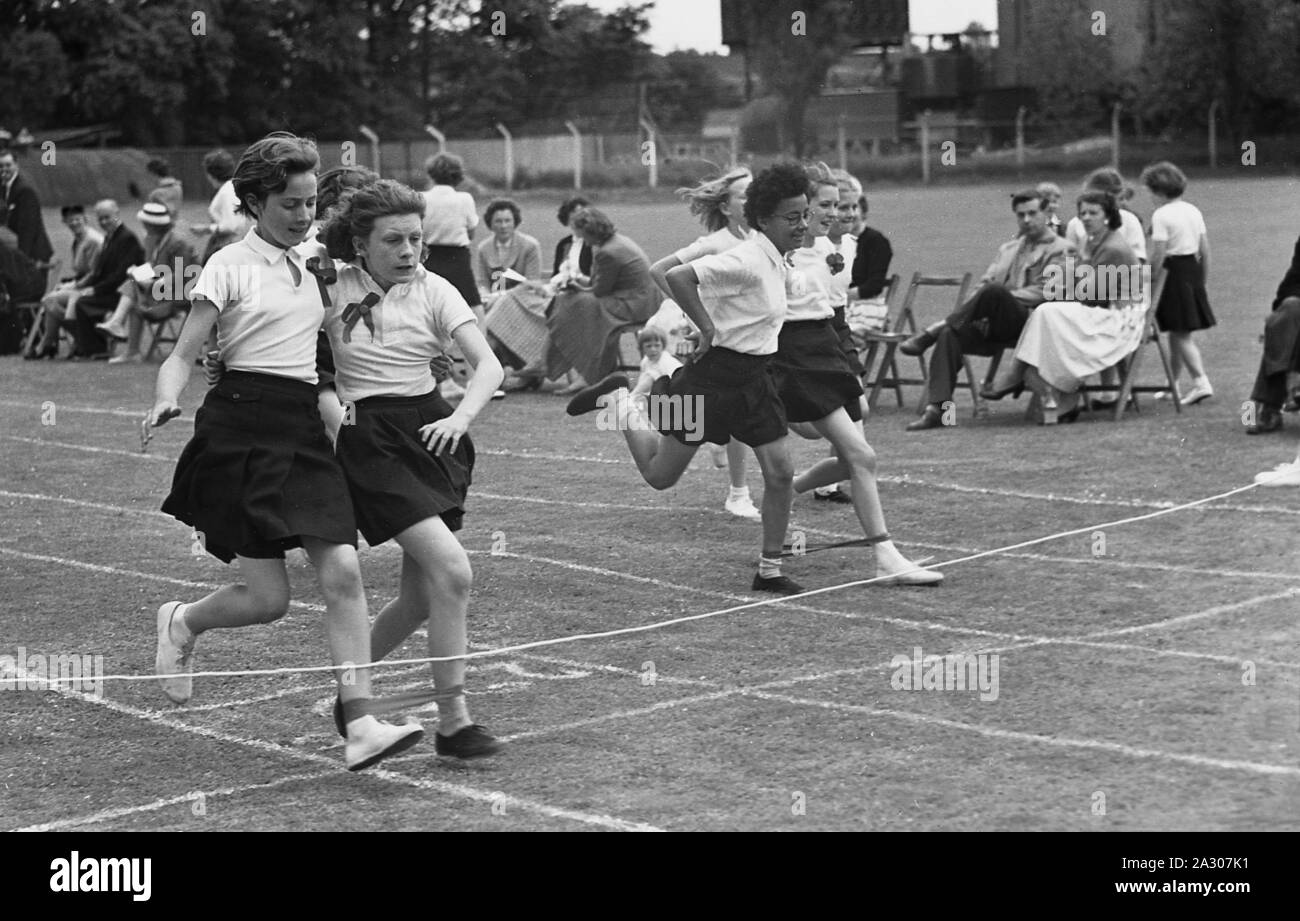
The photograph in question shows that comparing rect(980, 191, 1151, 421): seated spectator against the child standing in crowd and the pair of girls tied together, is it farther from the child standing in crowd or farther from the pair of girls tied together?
the pair of girls tied together

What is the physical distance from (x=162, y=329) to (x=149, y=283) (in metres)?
2.09

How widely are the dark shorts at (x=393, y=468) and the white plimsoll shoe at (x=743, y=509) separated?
4591mm

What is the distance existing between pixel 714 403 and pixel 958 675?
2.08 metres

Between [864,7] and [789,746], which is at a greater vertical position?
[864,7]

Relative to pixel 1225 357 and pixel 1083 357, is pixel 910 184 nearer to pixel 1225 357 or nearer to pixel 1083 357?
pixel 1225 357

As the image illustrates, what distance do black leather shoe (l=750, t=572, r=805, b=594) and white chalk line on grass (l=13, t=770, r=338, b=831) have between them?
9.87 feet

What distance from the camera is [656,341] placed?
12.2 m

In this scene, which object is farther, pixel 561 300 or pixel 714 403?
pixel 561 300

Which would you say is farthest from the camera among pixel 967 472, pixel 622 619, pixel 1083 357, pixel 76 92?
pixel 76 92

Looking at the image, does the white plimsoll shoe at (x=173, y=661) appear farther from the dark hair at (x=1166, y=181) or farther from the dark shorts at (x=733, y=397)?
the dark hair at (x=1166, y=181)

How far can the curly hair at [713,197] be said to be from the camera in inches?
370

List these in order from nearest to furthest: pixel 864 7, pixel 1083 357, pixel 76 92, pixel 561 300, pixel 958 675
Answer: pixel 958 675 → pixel 1083 357 → pixel 561 300 → pixel 76 92 → pixel 864 7

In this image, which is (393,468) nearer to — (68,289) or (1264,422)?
(1264,422)

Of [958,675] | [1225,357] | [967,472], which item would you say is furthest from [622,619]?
[1225,357]
